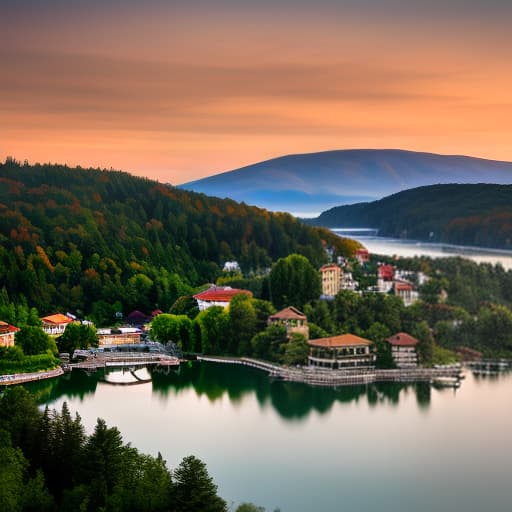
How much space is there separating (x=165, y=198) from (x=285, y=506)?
83.7 feet

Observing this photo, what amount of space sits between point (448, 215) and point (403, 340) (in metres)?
11.7

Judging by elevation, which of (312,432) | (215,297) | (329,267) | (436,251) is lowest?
(312,432)

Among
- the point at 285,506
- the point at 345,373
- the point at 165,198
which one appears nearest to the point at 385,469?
the point at 285,506

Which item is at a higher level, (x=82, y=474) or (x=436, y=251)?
(x=436, y=251)

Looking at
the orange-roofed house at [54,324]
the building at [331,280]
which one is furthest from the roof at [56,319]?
the building at [331,280]

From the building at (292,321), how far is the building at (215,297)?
285 centimetres

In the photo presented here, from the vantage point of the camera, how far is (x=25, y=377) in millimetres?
18703

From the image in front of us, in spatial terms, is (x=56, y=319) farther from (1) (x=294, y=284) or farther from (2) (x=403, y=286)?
(2) (x=403, y=286)

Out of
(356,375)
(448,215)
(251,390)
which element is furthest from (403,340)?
(448,215)

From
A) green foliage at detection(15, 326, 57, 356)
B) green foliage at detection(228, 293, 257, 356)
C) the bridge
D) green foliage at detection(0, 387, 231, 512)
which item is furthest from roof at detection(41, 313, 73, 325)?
green foliage at detection(0, 387, 231, 512)

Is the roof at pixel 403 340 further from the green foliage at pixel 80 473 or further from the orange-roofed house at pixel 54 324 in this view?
the green foliage at pixel 80 473

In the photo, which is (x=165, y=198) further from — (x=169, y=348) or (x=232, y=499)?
(x=232, y=499)

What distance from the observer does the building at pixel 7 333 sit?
2078 cm

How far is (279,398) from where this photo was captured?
55.2 feet
